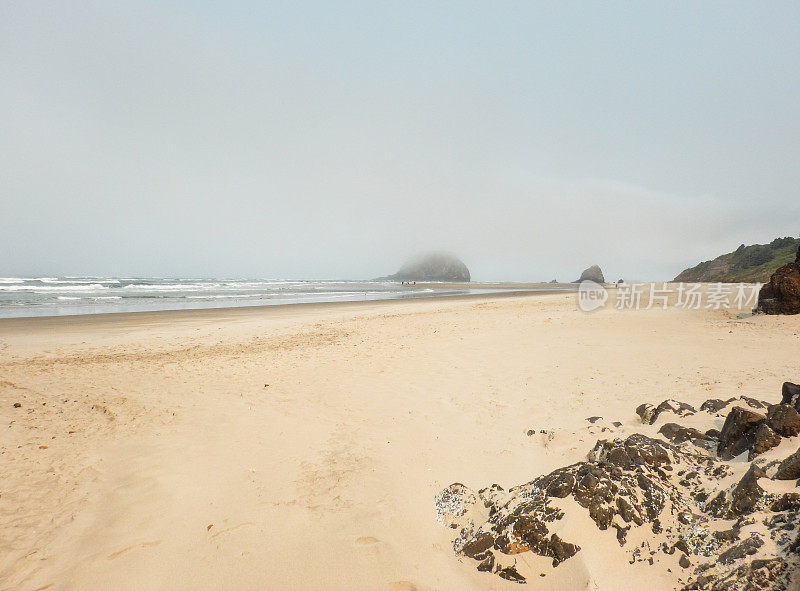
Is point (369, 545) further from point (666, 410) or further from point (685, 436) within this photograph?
point (666, 410)

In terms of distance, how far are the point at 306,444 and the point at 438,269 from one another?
165625mm

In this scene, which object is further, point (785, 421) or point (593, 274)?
point (593, 274)

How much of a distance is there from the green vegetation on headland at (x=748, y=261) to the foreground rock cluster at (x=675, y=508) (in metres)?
38.5

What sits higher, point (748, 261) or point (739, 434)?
point (748, 261)

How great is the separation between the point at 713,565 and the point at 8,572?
499cm

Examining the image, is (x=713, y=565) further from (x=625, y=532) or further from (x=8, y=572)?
(x=8, y=572)

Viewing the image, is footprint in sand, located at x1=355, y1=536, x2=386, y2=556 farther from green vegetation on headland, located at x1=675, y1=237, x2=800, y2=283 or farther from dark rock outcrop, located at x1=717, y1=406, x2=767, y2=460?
green vegetation on headland, located at x1=675, y1=237, x2=800, y2=283

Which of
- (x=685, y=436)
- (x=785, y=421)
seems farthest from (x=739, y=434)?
(x=685, y=436)

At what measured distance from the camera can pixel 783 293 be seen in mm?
12516

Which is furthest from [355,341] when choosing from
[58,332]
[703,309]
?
[703,309]

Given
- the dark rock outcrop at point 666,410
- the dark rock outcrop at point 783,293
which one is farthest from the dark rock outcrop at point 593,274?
the dark rock outcrop at point 666,410

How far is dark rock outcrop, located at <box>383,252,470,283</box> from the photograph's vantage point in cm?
16612

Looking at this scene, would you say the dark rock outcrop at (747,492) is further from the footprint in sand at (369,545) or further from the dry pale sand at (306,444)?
the footprint in sand at (369,545)

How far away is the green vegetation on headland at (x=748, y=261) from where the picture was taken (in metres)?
35.2
